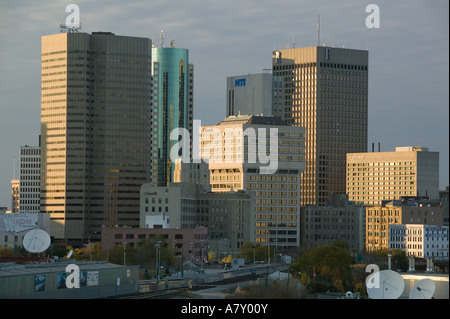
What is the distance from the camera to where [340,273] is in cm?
13200

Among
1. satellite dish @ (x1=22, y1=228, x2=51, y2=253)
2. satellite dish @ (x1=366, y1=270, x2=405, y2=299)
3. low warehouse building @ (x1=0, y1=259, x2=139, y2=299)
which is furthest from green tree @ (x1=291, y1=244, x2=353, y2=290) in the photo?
satellite dish @ (x1=366, y1=270, x2=405, y2=299)

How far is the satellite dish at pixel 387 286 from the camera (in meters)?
79.0

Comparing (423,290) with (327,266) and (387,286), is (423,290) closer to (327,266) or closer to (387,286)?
(387,286)

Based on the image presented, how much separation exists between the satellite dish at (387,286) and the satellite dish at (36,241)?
36.6 meters

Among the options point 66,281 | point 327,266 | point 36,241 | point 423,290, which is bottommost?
point 327,266

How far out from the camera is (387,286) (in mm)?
79812

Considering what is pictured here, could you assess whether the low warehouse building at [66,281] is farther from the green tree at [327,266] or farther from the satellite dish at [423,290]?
the green tree at [327,266]

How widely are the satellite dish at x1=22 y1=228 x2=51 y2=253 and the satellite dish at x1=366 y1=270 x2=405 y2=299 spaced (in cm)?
3658

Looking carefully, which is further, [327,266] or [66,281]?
[327,266]

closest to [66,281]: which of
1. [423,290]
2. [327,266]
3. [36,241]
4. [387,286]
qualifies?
[36,241]

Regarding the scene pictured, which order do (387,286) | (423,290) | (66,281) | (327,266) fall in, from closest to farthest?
(423,290) → (387,286) → (66,281) → (327,266)

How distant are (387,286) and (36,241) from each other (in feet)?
136
